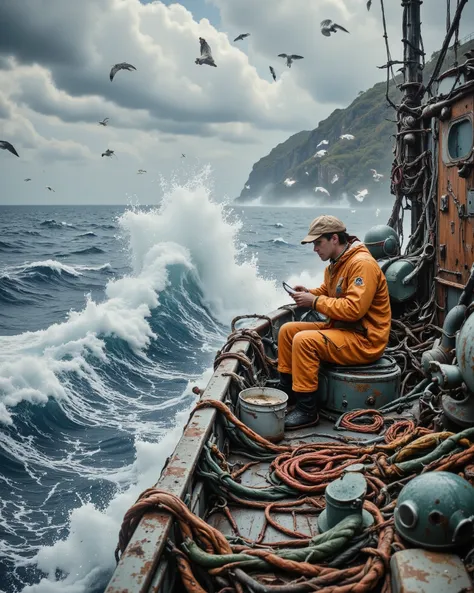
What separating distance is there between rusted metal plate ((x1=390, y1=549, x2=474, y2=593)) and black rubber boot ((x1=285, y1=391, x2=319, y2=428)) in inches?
79.4

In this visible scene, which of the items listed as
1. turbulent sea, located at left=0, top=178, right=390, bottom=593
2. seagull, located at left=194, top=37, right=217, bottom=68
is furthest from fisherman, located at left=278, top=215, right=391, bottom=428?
seagull, located at left=194, top=37, right=217, bottom=68

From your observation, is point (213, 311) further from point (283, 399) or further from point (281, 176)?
point (281, 176)

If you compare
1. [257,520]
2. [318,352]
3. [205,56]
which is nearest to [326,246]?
[318,352]

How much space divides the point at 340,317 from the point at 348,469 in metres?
1.41

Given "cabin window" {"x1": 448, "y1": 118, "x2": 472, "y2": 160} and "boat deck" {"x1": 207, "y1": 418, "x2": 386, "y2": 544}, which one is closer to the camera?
"boat deck" {"x1": 207, "y1": 418, "x2": 386, "y2": 544}

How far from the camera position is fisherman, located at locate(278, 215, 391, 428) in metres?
3.98

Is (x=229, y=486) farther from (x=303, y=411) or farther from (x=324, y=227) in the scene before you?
(x=324, y=227)

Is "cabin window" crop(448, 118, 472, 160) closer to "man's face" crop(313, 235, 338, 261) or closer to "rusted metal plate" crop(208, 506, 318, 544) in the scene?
"man's face" crop(313, 235, 338, 261)

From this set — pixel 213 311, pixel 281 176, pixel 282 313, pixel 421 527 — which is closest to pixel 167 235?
pixel 213 311

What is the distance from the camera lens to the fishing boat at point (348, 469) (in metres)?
2.12

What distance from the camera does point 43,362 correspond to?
33.8 feet

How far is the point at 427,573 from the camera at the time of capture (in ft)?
6.30

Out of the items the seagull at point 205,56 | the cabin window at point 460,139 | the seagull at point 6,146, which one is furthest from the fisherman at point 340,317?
the seagull at point 6,146

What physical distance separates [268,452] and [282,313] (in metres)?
2.75
